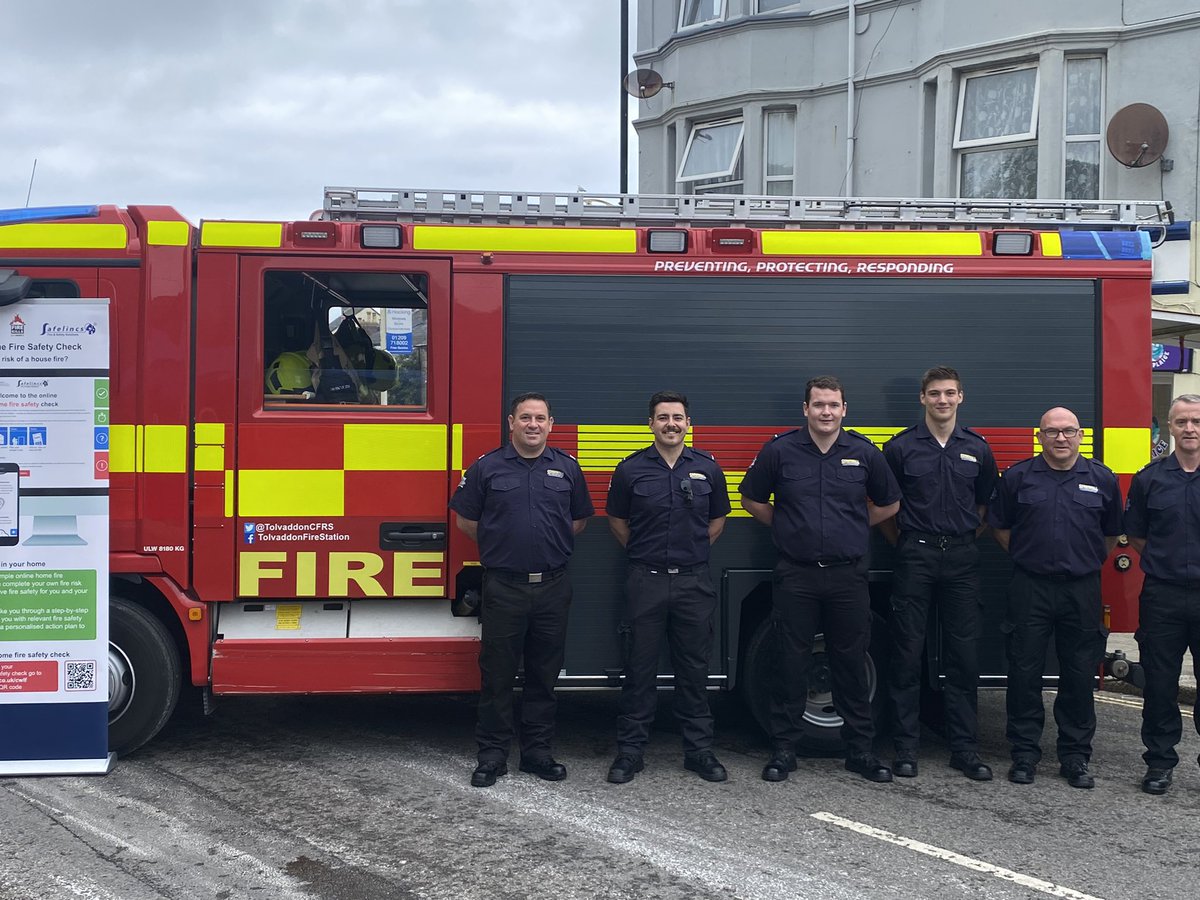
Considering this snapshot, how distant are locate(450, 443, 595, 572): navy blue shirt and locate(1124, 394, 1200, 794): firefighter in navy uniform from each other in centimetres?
281

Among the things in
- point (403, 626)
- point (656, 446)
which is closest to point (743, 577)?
point (656, 446)

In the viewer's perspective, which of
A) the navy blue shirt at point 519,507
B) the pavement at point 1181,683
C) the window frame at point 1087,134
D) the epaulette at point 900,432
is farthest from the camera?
the window frame at point 1087,134

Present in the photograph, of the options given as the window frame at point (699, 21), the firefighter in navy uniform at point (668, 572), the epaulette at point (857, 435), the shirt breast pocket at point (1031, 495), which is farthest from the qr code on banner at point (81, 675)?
the window frame at point (699, 21)

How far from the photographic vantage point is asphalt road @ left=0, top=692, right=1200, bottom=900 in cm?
418

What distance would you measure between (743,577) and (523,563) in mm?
1206

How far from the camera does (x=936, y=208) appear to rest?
6.34m

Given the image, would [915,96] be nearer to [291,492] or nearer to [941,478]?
[941,478]

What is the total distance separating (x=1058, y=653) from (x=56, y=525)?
16.2 feet

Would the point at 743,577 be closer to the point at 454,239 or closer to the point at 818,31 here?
the point at 454,239

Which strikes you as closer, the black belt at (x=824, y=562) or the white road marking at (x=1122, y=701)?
the black belt at (x=824, y=562)

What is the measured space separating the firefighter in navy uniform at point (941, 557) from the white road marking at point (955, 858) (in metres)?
0.82

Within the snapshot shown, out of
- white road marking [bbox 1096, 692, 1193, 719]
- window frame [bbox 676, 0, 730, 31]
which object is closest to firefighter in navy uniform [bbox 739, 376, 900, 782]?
white road marking [bbox 1096, 692, 1193, 719]

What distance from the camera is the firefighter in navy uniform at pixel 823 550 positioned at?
5414 millimetres

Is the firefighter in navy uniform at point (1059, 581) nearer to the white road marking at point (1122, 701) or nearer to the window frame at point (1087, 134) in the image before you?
the white road marking at point (1122, 701)
